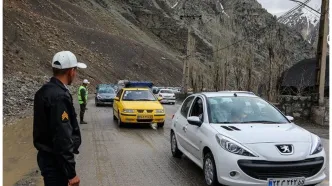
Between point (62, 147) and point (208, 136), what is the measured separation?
3.49m

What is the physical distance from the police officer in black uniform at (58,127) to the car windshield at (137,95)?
41.0 ft

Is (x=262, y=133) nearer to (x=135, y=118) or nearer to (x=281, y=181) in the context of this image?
(x=281, y=181)

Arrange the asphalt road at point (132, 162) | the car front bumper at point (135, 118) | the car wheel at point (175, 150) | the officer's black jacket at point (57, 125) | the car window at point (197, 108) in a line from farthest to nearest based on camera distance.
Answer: the car front bumper at point (135, 118) < the car wheel at point (175, 150) < the car window at point (197, 108) < the asphalt road at point (132, 162) < the officer's black jacket at point (57, 125)

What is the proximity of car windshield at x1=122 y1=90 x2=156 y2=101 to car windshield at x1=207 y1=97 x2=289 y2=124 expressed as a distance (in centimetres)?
864

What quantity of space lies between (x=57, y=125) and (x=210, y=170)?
343 cm

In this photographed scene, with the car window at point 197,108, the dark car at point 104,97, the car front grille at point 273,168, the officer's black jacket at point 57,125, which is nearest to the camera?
the officer's black jacket at point 57,125

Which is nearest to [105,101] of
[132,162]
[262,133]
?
[132,162]

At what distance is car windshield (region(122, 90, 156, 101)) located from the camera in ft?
53.8

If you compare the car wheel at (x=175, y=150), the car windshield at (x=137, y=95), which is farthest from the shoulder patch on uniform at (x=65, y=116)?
the car windshield at (x=137, y=95)

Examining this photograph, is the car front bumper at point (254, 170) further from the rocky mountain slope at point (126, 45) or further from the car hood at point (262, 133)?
the rocky mountain slope at point (126, 45)

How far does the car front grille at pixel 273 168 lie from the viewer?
5832 mm

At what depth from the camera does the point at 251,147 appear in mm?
6012

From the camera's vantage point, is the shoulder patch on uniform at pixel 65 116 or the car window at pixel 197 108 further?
the car window at pixel 197 108

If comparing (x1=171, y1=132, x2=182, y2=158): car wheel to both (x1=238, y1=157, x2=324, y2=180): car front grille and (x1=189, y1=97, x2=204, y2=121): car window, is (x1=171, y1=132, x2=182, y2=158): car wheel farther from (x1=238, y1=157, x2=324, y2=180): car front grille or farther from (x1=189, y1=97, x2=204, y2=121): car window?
(x1=238, y1=157, x2=324, y2=180): car front grille
